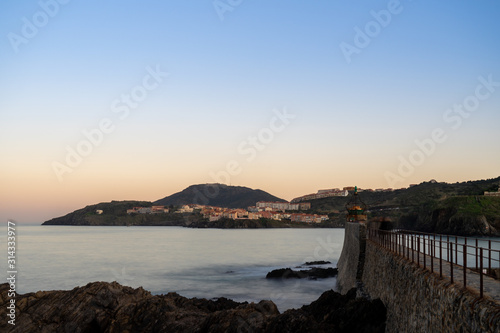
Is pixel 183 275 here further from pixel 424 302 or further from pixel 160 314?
pixel 424 302

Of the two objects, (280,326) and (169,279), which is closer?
(280,326)

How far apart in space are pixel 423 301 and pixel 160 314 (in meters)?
10.8

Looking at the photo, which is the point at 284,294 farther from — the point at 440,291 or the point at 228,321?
the point at 440,291

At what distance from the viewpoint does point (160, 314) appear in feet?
54.0

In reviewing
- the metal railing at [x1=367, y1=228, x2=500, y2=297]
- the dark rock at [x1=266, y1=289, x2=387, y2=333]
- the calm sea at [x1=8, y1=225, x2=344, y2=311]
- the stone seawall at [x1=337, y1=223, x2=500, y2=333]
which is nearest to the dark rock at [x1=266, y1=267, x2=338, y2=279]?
the calm sea at [x1=8, y1=225, x2=344, y2=311]

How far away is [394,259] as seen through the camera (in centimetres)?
1229

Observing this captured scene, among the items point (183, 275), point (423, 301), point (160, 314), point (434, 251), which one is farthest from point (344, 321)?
point (183, 275)

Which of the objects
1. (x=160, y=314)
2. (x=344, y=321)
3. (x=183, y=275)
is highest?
(x=344, y=321)

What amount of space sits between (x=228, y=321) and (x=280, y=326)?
6.42ft

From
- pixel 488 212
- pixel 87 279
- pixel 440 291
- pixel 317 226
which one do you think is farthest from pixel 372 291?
pixel 317 226

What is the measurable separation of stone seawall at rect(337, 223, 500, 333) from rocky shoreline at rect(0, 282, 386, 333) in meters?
1.05

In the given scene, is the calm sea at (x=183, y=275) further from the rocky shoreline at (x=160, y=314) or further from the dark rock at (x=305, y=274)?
the rocky shoreline at (x=160, y=314)

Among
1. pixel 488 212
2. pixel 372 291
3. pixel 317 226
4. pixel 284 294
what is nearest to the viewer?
pixel 372 291

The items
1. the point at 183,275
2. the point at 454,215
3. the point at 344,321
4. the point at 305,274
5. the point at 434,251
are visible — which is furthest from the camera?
the point at 454,215
